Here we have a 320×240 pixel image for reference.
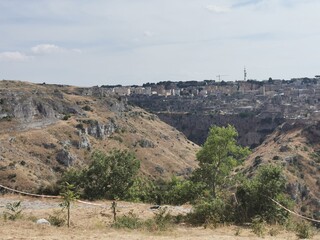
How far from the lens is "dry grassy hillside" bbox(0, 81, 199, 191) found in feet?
216

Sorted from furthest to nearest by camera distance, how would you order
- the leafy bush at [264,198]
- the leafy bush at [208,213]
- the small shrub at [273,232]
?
1. the leafy bush at [264,198]
2. the leafy bush at [208,213]
3. the small shrub at [273,232]

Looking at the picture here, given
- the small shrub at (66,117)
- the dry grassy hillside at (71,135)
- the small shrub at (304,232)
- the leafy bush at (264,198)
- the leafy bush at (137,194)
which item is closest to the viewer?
the small shrub at (304,232)

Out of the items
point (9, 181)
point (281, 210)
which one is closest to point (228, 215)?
point (281, 210)

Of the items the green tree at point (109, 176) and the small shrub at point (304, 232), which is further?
the green tree at point (109, 176)

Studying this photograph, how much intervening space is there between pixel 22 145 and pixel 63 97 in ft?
136

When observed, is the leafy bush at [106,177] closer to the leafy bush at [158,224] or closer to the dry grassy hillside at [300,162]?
the leafy bush at [158,224]

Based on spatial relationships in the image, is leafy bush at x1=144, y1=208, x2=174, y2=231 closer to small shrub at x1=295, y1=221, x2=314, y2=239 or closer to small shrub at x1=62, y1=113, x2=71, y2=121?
small shrub at x1=295, y1=221, x2=314, y2=239

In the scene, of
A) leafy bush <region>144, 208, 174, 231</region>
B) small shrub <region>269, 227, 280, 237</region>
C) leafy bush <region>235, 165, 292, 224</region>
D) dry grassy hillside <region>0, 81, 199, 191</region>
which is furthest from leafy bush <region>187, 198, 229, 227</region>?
dry grassy hillside <region>0, 81, 199, 191</region>

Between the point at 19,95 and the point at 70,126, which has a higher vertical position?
the point at 19,95

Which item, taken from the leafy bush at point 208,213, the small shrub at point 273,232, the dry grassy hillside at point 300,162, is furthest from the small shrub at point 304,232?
the dry grassy hillside at point 300,162

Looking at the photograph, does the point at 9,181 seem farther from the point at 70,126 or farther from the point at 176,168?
the point at 176,168

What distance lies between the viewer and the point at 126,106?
13462 cm

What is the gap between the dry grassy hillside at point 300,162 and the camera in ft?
→ 217

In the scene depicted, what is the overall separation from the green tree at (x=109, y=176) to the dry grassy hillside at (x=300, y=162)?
32080 millimetres
